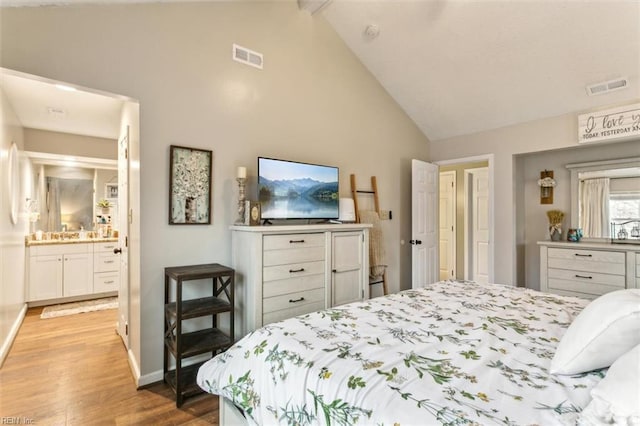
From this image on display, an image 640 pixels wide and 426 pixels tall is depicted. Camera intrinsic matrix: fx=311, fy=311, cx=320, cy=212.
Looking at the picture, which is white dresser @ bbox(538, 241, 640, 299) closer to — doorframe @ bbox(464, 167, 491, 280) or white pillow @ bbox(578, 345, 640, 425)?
doorframe @ bbox(464, 167, 491, 280)

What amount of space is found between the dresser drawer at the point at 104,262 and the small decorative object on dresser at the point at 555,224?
592 cm

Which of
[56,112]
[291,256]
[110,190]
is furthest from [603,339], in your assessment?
[110,190]

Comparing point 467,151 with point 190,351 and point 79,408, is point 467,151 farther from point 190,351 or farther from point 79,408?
point 79,408

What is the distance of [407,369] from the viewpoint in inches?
41.9

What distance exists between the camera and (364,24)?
3.45 m

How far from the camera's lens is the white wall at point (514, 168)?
11.4 feet

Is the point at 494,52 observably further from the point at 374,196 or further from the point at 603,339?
the point at 603,339

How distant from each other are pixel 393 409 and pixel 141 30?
9.33ft

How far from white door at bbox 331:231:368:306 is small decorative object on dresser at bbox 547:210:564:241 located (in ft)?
8.09

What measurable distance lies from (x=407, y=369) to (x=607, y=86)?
3630mm

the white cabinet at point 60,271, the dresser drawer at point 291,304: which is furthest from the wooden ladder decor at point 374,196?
the white cabinet at point 60,271

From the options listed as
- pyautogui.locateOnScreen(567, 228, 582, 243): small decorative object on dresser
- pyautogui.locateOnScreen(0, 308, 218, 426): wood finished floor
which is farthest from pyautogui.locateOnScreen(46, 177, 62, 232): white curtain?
pyautogui.locateOnScreen(567, 228, 582, 243): small decorative object on dresser

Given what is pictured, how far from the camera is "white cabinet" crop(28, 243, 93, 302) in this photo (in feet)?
13.6

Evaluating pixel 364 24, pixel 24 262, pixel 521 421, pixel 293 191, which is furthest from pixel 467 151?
pixel 24 262
